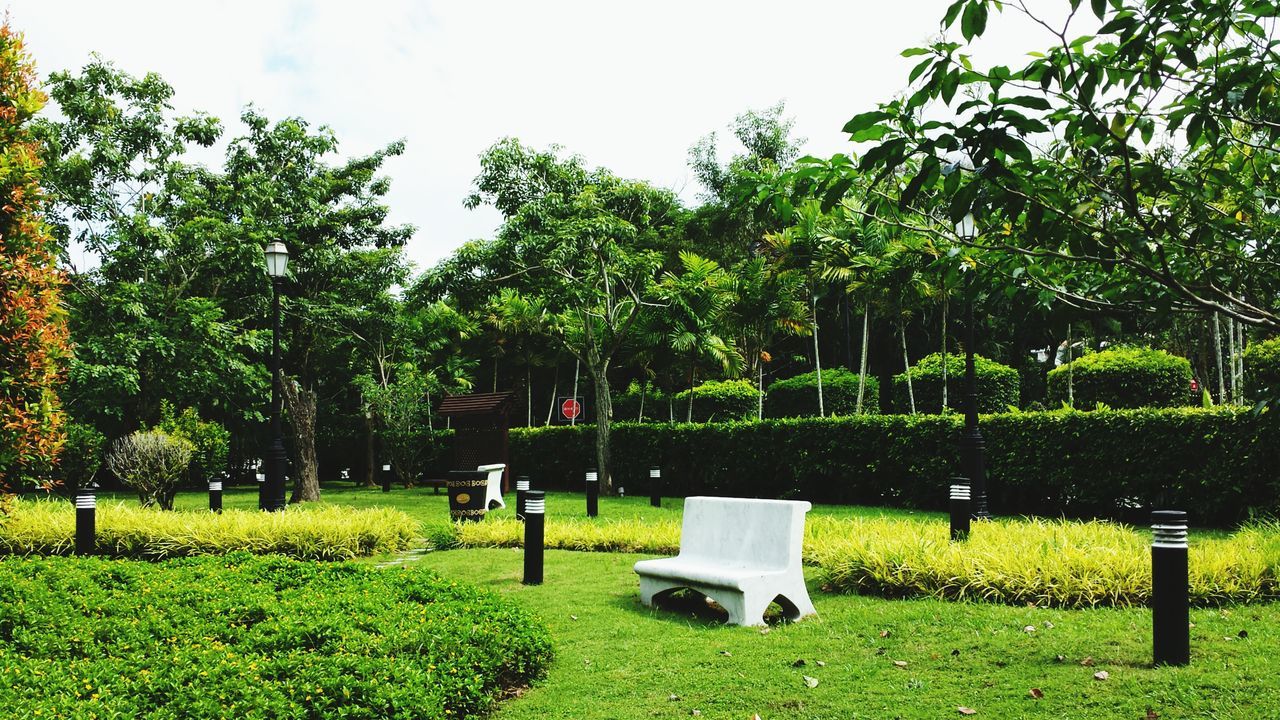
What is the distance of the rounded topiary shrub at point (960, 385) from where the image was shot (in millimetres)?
19938

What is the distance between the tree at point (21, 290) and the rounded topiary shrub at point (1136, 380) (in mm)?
15024

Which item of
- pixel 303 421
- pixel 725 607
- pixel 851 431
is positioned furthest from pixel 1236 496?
pixel 303 421

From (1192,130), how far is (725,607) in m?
5.00

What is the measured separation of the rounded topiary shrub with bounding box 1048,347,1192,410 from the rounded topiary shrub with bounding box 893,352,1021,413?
2578mm

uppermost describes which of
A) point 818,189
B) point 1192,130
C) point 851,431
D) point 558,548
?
point 1192,130

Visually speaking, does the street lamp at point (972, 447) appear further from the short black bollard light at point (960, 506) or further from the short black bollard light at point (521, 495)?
the short black bollard light at point (521, 495)

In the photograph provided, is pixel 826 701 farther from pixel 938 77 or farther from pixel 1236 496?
pixel 1236 496

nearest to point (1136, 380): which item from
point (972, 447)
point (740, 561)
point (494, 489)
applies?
point (972, 447)

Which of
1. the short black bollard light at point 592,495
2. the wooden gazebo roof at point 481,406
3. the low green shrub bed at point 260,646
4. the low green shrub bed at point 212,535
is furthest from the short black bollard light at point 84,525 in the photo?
the wooden gazebo roof at point 481,406

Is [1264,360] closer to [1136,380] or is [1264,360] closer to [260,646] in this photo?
[1136,380]

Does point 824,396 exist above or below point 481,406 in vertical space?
above

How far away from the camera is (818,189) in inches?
113

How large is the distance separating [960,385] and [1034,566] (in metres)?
17.6

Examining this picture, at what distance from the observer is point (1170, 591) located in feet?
16.9
